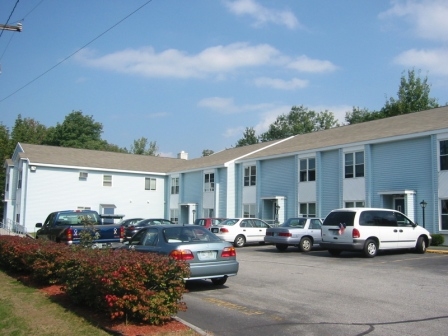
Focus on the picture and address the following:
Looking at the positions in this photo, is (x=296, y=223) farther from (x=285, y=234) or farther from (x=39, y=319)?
(x=39, y=319)

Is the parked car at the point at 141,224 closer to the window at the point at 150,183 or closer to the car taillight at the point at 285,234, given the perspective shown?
the car taillight at the point at 285,234

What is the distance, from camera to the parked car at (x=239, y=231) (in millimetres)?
25188

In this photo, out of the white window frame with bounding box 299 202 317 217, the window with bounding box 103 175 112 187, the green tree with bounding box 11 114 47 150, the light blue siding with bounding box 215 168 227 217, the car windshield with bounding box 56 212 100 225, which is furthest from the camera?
the green tree with bounding box 11 114 47 150

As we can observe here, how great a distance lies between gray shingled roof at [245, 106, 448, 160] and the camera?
25998 mm

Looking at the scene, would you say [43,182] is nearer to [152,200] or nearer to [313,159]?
[152,200]

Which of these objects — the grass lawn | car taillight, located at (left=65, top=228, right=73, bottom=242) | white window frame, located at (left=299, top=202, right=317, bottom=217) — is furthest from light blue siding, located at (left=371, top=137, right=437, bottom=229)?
the grass lawn

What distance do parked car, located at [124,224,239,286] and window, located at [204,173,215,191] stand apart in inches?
1091

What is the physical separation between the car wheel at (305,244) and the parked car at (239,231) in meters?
4.37

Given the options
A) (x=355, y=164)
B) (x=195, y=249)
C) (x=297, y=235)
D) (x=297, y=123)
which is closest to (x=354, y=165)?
(x=355, y=164)

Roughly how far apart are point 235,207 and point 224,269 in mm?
26835

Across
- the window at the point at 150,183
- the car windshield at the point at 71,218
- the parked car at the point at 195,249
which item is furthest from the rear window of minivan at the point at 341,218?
the window at the point at 150,183

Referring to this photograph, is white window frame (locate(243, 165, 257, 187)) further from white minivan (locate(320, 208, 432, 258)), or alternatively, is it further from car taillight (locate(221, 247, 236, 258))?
car taillight (locate(221, 247, 236, 258))

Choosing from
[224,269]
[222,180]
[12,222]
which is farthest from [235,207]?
[224,269]

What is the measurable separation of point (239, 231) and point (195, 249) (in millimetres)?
14257
